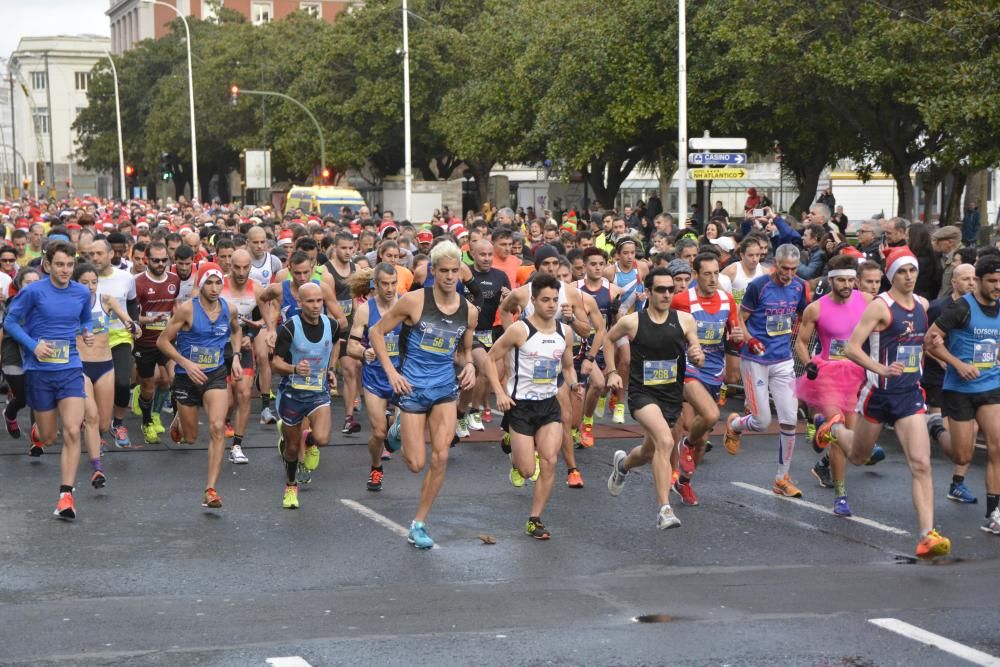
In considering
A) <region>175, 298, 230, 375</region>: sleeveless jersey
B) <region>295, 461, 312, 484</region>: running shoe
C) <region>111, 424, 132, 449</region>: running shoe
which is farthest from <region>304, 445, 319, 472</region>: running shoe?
<region>111, 424, 132, 449</region>: running shoe

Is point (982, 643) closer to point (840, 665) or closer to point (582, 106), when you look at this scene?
point (840, 665)

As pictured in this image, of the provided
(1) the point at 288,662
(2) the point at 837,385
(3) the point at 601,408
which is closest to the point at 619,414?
(3) the point at 601,408

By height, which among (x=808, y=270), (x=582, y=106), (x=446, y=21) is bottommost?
(x=808, y=270)

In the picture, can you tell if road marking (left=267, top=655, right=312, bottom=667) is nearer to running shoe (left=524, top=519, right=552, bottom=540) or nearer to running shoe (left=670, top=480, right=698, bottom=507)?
running shoe (left=524, top=519, right=552, bottom=540)

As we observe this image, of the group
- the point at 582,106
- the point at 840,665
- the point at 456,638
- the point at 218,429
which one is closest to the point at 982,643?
the point at 840,665

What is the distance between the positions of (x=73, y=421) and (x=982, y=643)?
6.44m

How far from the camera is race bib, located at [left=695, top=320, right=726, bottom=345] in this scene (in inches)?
444

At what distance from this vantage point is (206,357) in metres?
11.3

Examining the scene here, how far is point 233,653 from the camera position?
700 cm

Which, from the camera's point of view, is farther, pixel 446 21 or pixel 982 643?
pixel 446 21

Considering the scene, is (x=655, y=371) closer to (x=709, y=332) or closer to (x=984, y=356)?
(x=709, y=332)

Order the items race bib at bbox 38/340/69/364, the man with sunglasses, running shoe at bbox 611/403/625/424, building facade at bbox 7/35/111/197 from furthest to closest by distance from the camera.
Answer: building facade at bbox 7/35/111/197 → running shoe at bbox 611/403/625/424 → race bib at bbox 38/340/69/364 → the man with sunglasses

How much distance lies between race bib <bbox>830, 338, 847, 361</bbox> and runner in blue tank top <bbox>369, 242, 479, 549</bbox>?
2825 mm

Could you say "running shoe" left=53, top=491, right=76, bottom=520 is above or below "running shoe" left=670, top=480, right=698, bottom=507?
above
